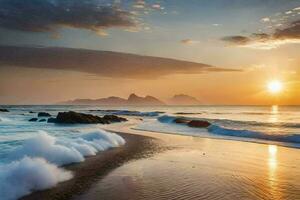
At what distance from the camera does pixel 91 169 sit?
1330 centimetres

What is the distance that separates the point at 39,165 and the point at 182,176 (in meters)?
5.17

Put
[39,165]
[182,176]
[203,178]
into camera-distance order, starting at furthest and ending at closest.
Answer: [182,176] < [203,178] < [39,165]

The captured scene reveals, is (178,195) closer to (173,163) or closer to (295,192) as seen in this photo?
(295,192)

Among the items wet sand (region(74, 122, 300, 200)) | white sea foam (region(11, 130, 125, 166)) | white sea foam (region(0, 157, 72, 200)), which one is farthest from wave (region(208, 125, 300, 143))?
white sea foam (region(0, 157, 72, 200))

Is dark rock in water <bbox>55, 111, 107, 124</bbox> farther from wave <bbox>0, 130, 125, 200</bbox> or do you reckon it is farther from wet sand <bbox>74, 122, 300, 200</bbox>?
wet sand <bbox>74, 122, 300, 200</bbox>

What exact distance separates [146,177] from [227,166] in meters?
4.25

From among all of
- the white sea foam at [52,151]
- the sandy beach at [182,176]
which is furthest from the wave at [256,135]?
the white sea foam at [52,151]

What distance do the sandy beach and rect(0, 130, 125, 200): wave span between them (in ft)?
1.58

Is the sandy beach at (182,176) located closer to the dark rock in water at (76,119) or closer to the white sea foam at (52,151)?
the white sea foam at (52,151)

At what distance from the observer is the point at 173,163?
14.8m

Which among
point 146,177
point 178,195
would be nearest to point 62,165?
point 146,177

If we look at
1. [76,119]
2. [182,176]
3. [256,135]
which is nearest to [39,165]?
[182,176]

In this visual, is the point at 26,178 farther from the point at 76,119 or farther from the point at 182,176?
the point at 76,119

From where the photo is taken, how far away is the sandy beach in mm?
9812
